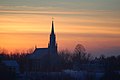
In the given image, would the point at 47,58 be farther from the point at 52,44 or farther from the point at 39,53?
the point at 39,53

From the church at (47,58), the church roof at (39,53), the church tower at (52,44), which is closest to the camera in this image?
the church at (47,58)

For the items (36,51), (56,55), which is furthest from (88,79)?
(36,51)

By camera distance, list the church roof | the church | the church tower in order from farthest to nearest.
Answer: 1. the church roof
2. the church tower
3. the church

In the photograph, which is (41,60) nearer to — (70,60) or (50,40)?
(50,40)

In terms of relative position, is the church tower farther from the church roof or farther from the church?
the church roof

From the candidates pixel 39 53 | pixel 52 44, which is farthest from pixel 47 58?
pixel 39 53

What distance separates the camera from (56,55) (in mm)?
142375

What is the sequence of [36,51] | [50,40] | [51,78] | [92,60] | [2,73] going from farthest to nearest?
1. [92,60]
2. [36,51]
3. [50,40]
4. [51,78]
5. [2,73]

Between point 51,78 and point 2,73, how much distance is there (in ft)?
38.7

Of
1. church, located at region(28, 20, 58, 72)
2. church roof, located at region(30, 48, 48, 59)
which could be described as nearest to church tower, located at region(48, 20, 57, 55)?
church, located at region(28, 20, 58, 72)

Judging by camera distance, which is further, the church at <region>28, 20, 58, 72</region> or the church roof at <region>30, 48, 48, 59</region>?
the church roof at <region>30, 48, 48, 59</region>

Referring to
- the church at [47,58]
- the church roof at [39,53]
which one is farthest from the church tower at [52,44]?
the church roof at [39,53]

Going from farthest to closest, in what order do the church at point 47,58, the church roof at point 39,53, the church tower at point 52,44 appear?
the church roof at point 39,53 < the church tower at point 52,44 < the church at point 47,58

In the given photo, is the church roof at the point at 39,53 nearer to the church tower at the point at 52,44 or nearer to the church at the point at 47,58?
the church at the point at 47,58
